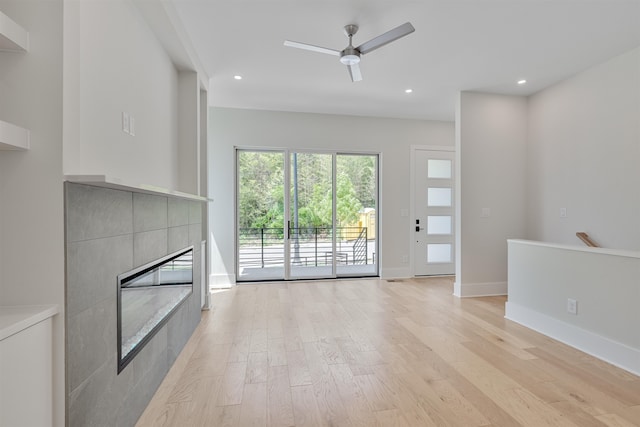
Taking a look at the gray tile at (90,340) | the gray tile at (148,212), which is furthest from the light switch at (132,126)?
the gray tile at (90,340)

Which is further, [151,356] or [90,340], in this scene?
[151,356]

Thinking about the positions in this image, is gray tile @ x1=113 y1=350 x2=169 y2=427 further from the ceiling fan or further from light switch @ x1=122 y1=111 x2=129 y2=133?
the ceiling fan

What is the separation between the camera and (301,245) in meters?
4.81

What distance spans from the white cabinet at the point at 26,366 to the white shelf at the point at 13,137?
569mm

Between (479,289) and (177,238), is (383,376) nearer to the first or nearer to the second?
(177,238)

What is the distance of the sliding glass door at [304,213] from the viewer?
4688 mm

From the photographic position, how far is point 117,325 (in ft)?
4.75

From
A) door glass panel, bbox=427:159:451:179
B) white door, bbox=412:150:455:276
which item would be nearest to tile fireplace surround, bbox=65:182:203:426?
white door, bbox=412:150:455:276

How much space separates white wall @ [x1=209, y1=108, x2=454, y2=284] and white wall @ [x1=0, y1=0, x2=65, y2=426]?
134 inches

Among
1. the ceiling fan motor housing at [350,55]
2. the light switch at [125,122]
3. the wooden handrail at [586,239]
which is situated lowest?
the wooden handrail at [586,239]

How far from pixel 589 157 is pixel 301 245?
3.81 m

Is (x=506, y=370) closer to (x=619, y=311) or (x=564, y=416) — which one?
(x=564, y=416)

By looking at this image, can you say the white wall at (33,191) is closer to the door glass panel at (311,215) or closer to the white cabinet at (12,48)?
the white cabinet at (12,48)

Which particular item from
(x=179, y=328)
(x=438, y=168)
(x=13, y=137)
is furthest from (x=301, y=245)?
(x=13, y=137)
